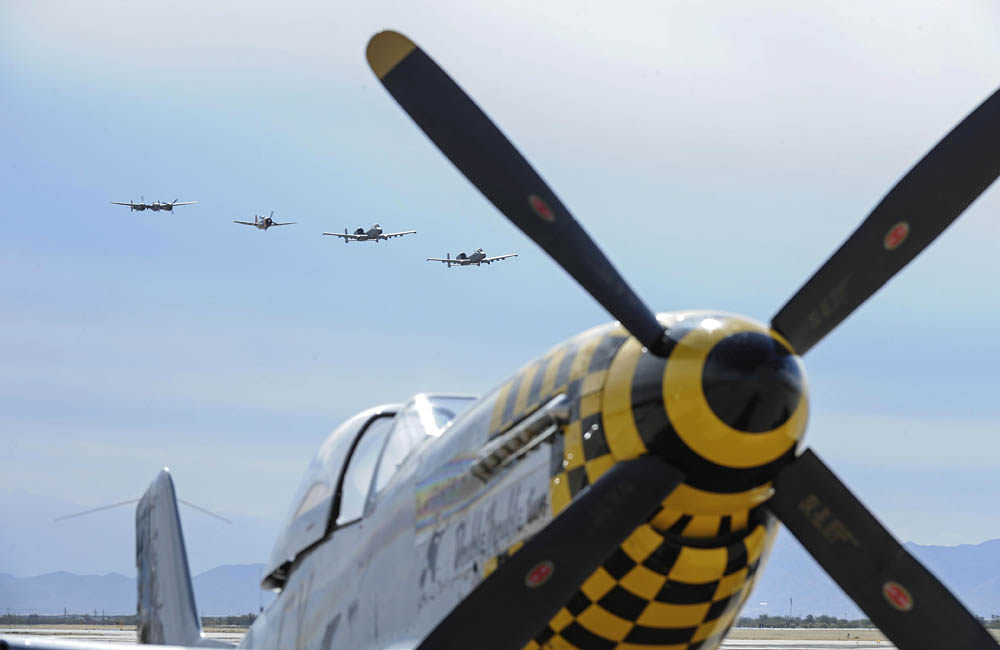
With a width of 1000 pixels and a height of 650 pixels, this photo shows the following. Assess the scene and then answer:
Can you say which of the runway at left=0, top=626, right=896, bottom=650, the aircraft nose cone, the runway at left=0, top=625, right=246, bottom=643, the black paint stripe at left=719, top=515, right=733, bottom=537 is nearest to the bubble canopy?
the black paint stripe at left=719, top=515, right=733, bottom=537

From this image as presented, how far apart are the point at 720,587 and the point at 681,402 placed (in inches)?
34.8

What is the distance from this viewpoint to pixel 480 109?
579 centimetres

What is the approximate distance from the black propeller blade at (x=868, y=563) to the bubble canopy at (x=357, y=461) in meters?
2.36

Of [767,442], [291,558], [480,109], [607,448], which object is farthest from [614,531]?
[291,558]

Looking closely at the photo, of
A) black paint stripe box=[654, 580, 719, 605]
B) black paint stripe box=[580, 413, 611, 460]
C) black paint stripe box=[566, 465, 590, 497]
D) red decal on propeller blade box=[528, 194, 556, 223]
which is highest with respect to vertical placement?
red decal on propeller blade box=[528, 194, 556, 223]

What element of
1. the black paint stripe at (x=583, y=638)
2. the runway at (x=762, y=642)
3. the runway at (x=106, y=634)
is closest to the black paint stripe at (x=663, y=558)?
the black paint stripe at (x=583, y=638)

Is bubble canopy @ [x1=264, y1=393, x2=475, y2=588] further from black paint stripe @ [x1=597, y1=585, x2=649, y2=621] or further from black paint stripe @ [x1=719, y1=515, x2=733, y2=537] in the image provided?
black paint stripe @ [x1=719, y1=515, x2=733, y2=537]

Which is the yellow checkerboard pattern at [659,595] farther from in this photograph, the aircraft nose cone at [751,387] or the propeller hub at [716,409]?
the aircraft nose cone at [751,387]

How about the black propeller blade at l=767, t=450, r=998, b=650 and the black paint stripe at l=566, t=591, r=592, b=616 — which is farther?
the black paint stripe at l=566, t=591, r=592, b=616

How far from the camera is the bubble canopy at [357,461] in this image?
7.27 m

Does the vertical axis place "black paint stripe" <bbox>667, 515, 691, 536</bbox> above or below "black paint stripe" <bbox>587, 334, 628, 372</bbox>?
below

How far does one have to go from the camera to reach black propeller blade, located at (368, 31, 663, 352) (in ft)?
A: 17.9

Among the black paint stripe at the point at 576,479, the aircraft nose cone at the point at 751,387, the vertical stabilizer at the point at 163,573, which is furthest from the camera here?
the vertical stabilizer at the point at 163,573

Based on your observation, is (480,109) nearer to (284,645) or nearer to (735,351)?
(735,351)
